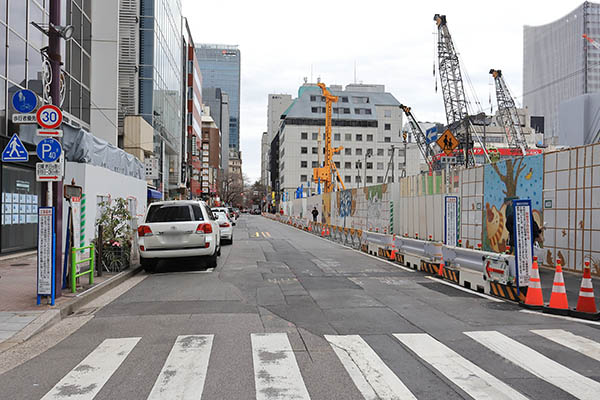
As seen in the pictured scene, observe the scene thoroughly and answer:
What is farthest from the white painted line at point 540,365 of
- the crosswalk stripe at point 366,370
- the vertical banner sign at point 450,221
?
the vertical banner sign at point 450,221

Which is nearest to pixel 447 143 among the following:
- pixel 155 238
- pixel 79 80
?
pixel 155 238

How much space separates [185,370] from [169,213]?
8898 millimetres

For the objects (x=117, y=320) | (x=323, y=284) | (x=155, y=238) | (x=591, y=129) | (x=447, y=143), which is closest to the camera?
(x=117, y=320)

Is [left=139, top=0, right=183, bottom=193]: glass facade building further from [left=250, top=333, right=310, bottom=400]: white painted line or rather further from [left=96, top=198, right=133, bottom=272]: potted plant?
[left=250, top=333, right=310, bottom=400]: white painted line

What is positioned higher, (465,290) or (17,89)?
(17,89)

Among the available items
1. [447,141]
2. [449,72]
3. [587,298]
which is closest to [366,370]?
[587,298]

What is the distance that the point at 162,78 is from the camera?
1571 inches

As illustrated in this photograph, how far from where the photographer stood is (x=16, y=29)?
1641cm

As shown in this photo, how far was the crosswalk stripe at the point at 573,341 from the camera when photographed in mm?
6172

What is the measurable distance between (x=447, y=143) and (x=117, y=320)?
12.0 m

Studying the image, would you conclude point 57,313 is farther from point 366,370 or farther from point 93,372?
point 366,370

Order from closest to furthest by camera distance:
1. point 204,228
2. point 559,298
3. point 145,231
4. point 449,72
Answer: point 559,298, point 145,231, point 204,228, point 449,72

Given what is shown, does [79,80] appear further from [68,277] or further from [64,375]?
[64,375]

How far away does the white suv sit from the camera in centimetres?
1327
